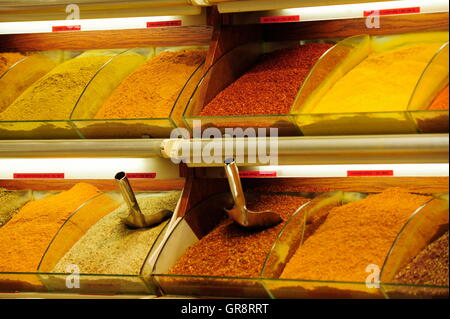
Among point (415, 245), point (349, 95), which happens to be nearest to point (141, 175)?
point (349, 95)

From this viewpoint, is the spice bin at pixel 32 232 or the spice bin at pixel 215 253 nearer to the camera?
the spice bin at pixel 215 253

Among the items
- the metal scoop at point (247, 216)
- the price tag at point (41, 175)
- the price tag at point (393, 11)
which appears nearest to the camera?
the metal scoop at point (247, 216)

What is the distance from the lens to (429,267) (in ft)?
4.97

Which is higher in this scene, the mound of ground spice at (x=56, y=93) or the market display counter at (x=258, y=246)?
the mound of ground spice at (x=56, y=93)

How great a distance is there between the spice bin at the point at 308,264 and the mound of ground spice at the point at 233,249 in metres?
0.05

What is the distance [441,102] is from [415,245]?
0.37 metres

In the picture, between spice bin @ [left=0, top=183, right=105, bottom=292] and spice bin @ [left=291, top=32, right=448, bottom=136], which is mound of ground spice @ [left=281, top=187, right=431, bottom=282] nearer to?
spice bin @ [left=291, top=32, right=448, bottom=136]

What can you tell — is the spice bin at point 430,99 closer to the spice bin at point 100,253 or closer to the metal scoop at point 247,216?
the metal scoop at point 247,216

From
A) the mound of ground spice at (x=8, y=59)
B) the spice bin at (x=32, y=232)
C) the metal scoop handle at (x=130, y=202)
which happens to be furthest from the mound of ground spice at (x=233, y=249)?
the mound of ground spice at (x=8, y=59)

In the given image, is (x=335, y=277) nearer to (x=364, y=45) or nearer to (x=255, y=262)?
(x=255, y=262)

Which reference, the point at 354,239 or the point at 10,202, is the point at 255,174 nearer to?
the point at 354,239

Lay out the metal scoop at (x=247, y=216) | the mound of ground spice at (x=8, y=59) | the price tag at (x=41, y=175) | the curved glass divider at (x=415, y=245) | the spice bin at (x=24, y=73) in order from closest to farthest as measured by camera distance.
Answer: the curved glass divider at (x=415, y=245) < the metal scoop at (x=247, y=216) < the price tag at (x=41, y=175) < the spice bin at (x=24, y=73) < the mound of ground spice at (x=8, y=59)

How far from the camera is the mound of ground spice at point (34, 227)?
1892 mm

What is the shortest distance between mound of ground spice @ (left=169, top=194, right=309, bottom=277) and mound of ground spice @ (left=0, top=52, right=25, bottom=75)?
109 centimetres
